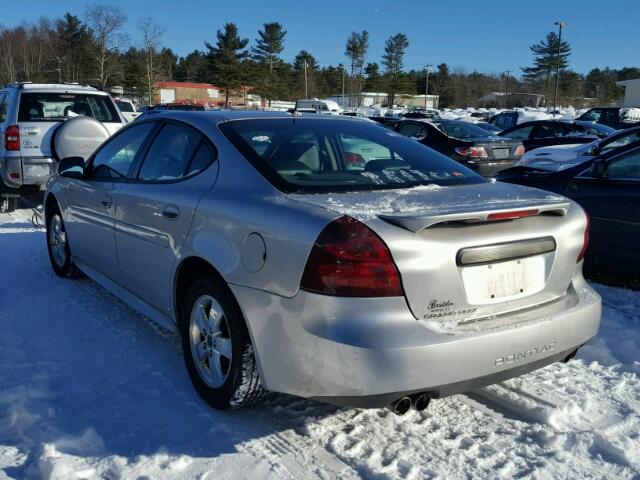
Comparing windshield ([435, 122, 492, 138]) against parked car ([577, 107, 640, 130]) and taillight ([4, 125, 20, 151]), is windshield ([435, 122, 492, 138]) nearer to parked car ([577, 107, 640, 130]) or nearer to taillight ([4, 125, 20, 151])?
taillight ([4, 125, 20, 151])

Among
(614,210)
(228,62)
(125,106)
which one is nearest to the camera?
(614,210)

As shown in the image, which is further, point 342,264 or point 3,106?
point 3,106

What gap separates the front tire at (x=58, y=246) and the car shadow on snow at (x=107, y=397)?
75cm

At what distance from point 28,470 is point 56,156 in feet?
22.5

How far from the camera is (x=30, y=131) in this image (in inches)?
354

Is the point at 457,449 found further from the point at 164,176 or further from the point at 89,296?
the point at 89,296

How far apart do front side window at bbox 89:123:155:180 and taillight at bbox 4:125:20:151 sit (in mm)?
4792

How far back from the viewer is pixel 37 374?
3.61 meters

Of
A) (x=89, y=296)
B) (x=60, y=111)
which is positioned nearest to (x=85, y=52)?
(x=60, y=111)

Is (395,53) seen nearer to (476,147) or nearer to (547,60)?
(547,60)

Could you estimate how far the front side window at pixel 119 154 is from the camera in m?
4.31

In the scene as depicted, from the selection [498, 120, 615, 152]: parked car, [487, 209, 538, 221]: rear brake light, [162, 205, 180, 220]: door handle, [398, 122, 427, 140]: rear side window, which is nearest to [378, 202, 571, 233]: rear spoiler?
[487, 209, 538, 221]: rear brake light

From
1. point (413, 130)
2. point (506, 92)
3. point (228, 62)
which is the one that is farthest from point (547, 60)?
point (413, 130)

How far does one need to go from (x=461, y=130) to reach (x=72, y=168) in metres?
9.42
